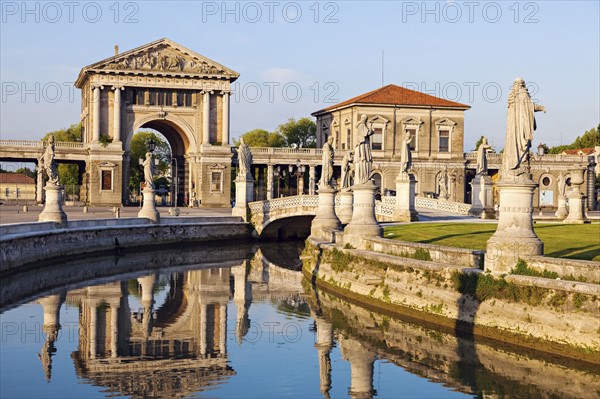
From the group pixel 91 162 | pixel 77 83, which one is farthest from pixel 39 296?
pixel 77 83

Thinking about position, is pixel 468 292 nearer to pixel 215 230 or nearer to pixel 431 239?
pixel 431 239

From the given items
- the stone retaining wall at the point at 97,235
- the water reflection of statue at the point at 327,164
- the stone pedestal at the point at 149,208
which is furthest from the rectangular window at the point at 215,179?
the water reflection of statue at the point at 327,164

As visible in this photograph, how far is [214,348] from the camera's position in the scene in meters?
19.6

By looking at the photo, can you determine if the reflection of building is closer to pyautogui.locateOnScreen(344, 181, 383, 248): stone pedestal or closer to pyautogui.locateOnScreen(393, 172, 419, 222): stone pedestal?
pyautogui.locateOnScreen(344, 181, 383, 248): stone pedestal

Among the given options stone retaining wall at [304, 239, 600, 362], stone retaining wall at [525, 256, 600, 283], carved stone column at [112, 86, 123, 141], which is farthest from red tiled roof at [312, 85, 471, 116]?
stone retaining wall at [525, 256, 600, 283]

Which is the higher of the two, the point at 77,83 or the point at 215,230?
the point at 77,83

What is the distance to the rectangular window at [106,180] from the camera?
7506 cm

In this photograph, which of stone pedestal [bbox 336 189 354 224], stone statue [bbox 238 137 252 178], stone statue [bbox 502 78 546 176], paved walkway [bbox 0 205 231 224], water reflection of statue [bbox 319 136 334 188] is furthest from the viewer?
stone statue [bbox 238 137 252 178]

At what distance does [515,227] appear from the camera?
61.2 feet

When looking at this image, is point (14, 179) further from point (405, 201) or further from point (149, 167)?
point (405, 201)

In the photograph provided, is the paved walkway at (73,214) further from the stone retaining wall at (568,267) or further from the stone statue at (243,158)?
the stone retaining wall at (568,267)

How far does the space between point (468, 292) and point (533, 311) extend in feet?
7.46

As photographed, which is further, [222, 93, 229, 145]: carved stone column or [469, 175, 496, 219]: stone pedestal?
[222, 93, 229, 145]: carved stone column

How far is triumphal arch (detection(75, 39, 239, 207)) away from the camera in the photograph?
74.9 m
